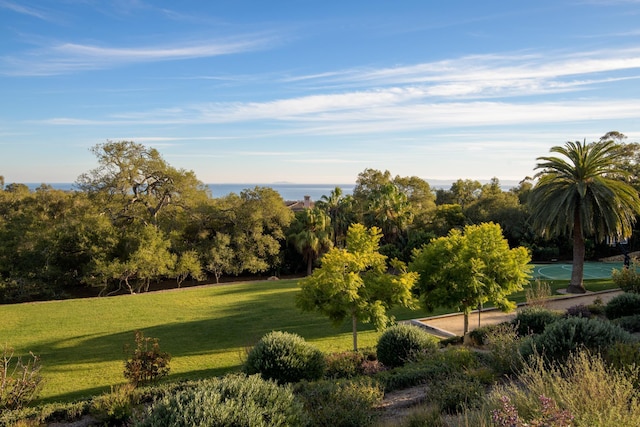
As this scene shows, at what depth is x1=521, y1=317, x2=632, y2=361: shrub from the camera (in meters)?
8.56

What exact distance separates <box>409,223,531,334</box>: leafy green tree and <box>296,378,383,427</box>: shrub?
5.79 m

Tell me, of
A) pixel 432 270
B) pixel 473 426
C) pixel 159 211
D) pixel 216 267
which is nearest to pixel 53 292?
pixel 159 211

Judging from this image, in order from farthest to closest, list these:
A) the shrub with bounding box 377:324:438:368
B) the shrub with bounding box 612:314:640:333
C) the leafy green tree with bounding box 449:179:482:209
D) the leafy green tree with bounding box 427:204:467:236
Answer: the leafy green tree with bounding box 449:179:482:209, the leafy green tree with bounding box 427:204:467:236, the shrub with bounding box 612:314:640:333, the shrub with bounding box 377:324:438:368

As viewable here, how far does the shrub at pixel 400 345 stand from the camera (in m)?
11.5

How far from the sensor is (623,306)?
1462cm

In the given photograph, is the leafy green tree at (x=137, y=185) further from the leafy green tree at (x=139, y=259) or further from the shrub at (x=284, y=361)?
the shrub at (x=284, y=361)

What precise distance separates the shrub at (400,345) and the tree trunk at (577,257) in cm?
1342

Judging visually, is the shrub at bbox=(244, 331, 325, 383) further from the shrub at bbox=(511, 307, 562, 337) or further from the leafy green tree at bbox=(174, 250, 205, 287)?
the leafy green tree at bbox=(174, 250, 205, 287)

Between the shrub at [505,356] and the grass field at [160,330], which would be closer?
the shrub at [505,356]

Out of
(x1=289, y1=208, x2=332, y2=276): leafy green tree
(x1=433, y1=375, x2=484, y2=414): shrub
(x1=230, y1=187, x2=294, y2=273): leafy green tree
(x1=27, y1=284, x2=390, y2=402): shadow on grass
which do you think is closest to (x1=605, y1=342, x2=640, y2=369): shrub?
(x1=433, y1=375, x2=484, y2=414): shrub

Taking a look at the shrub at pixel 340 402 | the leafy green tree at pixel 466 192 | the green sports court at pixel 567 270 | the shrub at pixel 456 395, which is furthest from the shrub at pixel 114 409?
the leafy green tree at pixel 466 192

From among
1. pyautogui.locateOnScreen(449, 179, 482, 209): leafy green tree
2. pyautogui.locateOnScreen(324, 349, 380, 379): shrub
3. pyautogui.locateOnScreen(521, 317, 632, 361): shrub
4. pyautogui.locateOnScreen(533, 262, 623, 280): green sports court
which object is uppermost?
pyautogui.locateOnScreen(449, 179, 482, 209): leafy green tree

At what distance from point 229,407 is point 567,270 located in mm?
33781

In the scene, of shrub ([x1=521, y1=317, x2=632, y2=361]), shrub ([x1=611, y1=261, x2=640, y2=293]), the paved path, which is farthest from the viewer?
shrub ([x1=611, y1=261, x2=640, y2=293])
